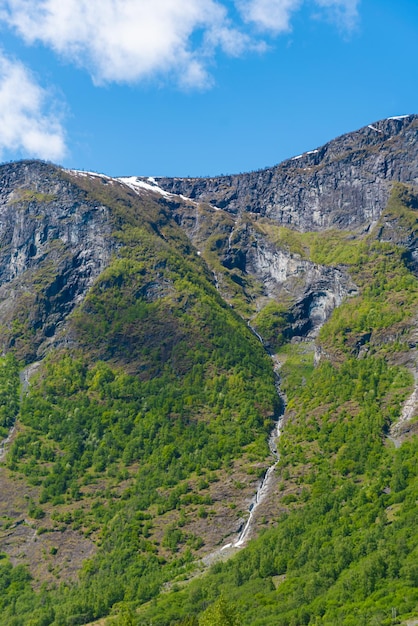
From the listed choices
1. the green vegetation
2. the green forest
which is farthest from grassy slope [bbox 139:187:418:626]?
the green forest

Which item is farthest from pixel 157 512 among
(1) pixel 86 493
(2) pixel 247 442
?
(2) pixel 247 442

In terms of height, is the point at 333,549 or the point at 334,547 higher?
the point at 334,547

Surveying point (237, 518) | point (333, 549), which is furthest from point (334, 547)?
point (237, 518)

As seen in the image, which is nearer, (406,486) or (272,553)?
(272,553)

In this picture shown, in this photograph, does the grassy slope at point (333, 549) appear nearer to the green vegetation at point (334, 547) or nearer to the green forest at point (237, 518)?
the green vegetation at point (334, 547)

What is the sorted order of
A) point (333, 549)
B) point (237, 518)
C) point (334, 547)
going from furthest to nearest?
point (237, 518), point (334, 547), point (333, 549)

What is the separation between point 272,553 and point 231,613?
128 feet

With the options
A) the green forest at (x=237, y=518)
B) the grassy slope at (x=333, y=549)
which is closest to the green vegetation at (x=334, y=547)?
the grassy slope at (x=333, y=549)

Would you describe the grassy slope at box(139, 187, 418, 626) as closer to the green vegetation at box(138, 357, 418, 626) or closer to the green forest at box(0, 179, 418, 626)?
the green vegetation at box(138, 357, 418, 626)

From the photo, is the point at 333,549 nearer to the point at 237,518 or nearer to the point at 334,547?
the point at 334,547

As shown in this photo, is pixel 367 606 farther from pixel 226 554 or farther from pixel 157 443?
pixel 157 443

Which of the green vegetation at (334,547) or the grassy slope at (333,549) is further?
the green vegetation at (334,547)

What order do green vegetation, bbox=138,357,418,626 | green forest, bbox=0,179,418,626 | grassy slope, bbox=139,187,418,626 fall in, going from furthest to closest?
1. green forest, bbox=0,179,418,626
2. green vegetation, bbox=138,357,418,626
3. grassy slope, bbox=139,187,418,626

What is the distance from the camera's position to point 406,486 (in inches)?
5630
